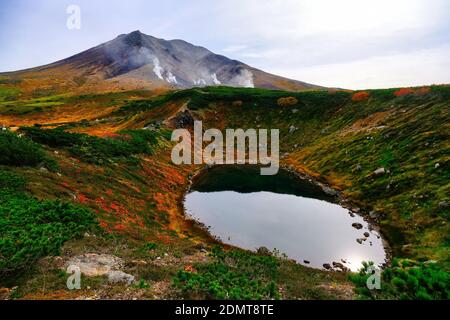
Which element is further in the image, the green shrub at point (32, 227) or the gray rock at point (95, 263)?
the gray rock at point (95, 263)

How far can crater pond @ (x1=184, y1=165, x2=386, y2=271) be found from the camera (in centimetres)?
3372

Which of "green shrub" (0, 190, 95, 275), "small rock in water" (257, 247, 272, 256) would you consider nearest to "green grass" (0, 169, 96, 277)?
"green shrub" (0, 190, 95, 275)

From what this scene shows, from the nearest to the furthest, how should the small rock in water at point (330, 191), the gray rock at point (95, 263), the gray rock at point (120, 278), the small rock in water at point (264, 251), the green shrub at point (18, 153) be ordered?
the gray rock at point (120, 278)
the gray rock at point (95, 263)
the small rock in water at point (264, 251)
the green shrub at point (18, 153)
the small rock in water at point (330, 191)

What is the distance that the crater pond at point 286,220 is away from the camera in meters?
33.7

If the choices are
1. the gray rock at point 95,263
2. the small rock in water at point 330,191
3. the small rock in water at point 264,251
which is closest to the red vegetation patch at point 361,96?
the small rock in water at point 330,191

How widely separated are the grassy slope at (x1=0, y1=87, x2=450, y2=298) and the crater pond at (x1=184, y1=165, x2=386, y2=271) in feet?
9.37

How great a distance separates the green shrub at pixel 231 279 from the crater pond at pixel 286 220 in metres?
11.4

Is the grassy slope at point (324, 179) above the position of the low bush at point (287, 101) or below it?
below

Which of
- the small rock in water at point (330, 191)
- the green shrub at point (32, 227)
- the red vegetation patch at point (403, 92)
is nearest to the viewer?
the green shrub at point (32, 227)

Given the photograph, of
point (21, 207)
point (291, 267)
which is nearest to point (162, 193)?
point (21, 207)

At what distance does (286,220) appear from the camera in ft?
142

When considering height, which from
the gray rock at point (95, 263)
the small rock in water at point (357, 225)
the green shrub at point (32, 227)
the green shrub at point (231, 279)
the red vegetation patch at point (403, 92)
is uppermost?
the red vegetation patch at point (403, 92)

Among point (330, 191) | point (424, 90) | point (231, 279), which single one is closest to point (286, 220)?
point (330, 191)

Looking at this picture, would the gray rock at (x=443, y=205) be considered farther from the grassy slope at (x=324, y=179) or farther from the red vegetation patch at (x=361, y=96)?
the red vegetation patch at (x=361, y=96)
